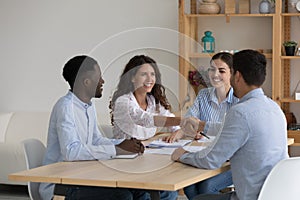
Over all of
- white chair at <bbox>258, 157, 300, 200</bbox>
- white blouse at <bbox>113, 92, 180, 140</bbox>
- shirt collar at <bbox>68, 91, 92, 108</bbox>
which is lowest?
white chair at <bbox>258, 157, 300, 200</bbox>

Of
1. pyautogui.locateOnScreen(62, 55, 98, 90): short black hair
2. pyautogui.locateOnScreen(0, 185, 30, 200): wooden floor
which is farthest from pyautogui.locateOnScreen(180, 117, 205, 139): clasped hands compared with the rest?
pyautogui.locateOnScreen(0, 185, 30, 200): wooden floor

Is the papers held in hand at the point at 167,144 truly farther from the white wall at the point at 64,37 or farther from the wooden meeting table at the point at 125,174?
the white wall at the point at 64,37

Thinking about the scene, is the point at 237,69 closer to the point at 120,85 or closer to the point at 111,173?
the point at 111,173

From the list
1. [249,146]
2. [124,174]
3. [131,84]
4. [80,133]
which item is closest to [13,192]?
[131,84]

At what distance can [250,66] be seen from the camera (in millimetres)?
2904

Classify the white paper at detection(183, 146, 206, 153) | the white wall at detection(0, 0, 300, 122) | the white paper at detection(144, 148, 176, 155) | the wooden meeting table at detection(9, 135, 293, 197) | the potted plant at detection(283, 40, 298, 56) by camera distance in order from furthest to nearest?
the white wall at detection(0, 0, 300, 122) → the potted plant at detection(283, 40, 298, 56) → the white paper at detection(144, 148, 176, 155) → the white paper at detection(183, 146, 206, 153) → the wooden meeting table at detection(9, 135, 293, 197)

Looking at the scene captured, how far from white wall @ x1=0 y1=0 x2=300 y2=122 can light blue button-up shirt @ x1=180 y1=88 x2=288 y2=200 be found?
7.80 ft

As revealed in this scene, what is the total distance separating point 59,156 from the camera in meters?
3.22

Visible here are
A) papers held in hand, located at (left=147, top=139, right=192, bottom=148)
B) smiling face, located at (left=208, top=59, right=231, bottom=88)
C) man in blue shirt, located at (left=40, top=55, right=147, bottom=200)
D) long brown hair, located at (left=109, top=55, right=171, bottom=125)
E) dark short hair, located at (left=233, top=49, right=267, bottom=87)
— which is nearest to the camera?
dark short hair, located at (left=233, top=49, right=267, bottom=87)

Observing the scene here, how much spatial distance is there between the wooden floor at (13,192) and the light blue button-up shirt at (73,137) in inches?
77.2

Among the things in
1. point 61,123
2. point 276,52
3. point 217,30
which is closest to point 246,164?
point 61,123

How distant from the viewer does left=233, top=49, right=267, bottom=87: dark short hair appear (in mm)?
2910

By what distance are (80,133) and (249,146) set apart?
2.85 ft

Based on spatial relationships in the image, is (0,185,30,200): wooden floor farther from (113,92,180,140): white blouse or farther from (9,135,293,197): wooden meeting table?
(9,135,293,197): wooden meeting table
